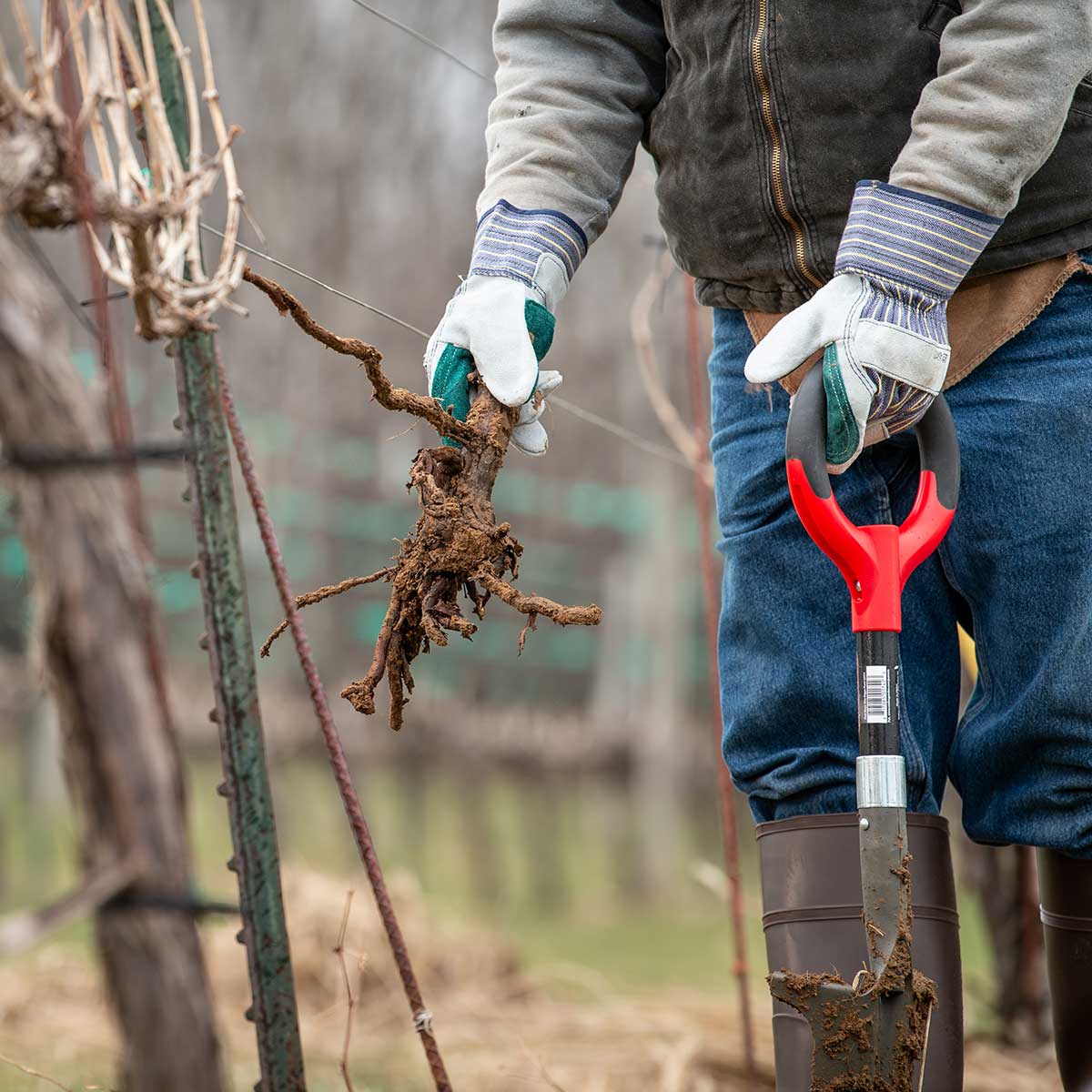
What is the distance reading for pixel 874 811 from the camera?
3.51ft

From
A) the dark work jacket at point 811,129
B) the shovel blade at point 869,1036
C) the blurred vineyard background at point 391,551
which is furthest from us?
the blurred vineyard background at point 391,551

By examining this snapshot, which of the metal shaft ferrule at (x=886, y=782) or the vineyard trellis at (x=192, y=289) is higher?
the vineyard trellis at (x=192, y=289)

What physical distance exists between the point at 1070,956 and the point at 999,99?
806mm

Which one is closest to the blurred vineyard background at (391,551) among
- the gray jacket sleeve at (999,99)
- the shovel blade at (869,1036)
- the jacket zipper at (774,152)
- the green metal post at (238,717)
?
the green metal post at (238,717)

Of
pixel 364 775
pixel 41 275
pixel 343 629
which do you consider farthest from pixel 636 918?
pixel 41 275

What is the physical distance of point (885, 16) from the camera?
1.16 meters

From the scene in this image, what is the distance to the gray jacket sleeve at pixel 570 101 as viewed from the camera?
4.30ft

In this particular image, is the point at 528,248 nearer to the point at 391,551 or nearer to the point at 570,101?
the point at 570,101

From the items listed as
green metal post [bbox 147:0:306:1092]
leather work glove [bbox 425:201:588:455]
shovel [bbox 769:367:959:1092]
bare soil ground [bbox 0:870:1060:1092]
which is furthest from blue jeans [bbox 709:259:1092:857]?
bare soil ground [bbox 0:870:1060:1092]

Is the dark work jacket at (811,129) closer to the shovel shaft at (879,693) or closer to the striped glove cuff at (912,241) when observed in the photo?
the striped glove cuff at (912,241)

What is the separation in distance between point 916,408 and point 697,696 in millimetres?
8667

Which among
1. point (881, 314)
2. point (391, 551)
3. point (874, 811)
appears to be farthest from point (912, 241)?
point (391, 551)

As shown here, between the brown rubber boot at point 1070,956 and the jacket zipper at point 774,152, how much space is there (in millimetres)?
616

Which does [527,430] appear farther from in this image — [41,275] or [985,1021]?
[985,1021]
